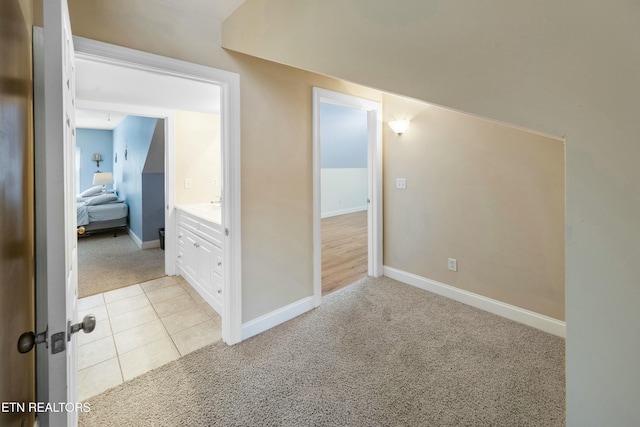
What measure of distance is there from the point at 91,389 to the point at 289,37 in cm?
241

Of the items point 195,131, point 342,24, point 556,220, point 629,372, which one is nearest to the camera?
point 629,372

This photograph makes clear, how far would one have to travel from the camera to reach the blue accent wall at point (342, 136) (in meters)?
5.13

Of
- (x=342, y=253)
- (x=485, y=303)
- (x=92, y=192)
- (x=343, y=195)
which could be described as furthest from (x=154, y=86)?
(x=343, y=195)

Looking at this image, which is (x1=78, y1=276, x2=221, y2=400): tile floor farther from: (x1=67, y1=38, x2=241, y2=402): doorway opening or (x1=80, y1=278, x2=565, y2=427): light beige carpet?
(x1=80, y1=278, x2=565, y2=427): light beige carpet

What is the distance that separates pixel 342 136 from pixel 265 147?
439 centimetres

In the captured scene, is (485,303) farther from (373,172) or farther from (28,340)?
(28,340)

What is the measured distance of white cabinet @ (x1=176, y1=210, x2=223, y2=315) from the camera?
2.68 m

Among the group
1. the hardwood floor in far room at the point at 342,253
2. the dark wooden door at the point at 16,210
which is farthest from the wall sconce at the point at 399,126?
the dark wooden door at the point at 16,210

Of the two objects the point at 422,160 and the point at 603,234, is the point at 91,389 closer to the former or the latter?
the point at 603,234

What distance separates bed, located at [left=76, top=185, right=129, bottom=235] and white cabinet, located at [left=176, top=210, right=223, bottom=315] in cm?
321

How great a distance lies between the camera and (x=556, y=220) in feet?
7.34

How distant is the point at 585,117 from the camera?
0.74 m

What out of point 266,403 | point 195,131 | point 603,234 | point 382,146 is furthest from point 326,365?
point 195,131

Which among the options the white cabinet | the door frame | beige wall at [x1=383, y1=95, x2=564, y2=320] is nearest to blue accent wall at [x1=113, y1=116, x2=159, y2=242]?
the white cabinet
